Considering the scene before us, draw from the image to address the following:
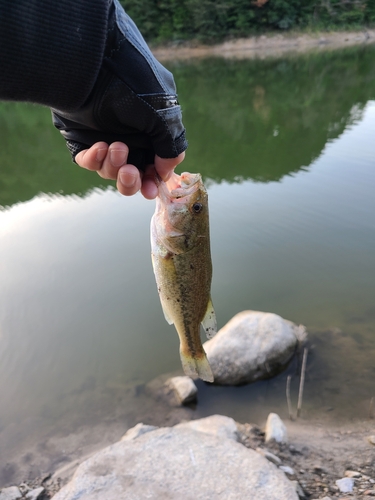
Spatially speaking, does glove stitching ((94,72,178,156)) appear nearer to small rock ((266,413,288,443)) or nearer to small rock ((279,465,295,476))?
small rock ((279,465,295,476))

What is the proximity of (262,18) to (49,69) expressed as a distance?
163 feet

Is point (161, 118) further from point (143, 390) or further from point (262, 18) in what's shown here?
point (262, 18)

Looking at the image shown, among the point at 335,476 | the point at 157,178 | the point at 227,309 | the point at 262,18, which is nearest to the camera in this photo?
the point at 157,178

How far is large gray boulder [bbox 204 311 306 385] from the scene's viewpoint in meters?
4.85

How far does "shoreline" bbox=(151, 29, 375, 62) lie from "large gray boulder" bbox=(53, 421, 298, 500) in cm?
4117

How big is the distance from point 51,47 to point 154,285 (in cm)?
583

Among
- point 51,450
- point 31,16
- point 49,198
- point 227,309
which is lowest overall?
point 51,450

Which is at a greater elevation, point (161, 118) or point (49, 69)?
point (49, 69)

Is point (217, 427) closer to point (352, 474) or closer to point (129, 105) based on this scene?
point (352, 474)

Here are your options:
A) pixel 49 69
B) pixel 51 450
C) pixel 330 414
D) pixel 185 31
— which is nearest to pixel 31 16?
pixel 49 69

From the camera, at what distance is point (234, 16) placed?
4244 cm

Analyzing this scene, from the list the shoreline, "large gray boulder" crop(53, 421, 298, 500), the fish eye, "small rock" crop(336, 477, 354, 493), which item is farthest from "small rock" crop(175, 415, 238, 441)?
the shoreline

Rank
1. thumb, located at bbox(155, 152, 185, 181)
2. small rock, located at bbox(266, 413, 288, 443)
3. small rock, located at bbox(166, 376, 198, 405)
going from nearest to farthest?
thumb, located at bbox(155, 152, 185, 181), small rock, located at bbox(266, 413, 288, 443), small rock, located at bbox(166, 376, 198, 405)

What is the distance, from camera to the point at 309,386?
479 cm
